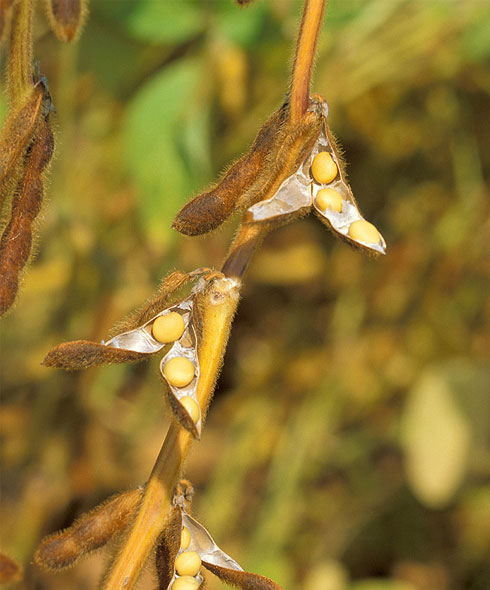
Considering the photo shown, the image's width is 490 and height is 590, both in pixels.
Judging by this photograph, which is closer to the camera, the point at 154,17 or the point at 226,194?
the point at 226,194

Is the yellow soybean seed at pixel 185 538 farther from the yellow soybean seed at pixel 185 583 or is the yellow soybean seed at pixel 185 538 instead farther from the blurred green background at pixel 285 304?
the blurred green background at pixel 285 304

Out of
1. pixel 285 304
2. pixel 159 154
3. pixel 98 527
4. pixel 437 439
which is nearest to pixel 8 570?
pixel 98 527

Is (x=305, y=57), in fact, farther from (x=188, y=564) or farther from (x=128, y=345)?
(x=188, y=564)

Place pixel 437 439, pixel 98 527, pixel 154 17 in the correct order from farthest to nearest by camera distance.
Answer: pixel 437 439 → pixel 154 17 → pixel 98 527

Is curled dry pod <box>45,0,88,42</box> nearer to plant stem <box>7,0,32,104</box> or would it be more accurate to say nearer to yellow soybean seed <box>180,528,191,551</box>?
plant stem <box>7,0,32,104</box>

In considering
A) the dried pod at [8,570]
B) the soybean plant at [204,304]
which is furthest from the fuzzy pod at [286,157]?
the dried pod at [8,570]

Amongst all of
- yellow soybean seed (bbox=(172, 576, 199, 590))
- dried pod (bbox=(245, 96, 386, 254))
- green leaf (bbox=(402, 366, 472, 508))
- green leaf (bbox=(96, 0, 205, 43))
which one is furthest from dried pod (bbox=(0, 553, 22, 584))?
green leaf (bbox=(402, 366, 472, 508))

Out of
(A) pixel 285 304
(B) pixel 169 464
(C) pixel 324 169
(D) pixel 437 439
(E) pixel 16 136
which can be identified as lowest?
(D) pixel 437 439
